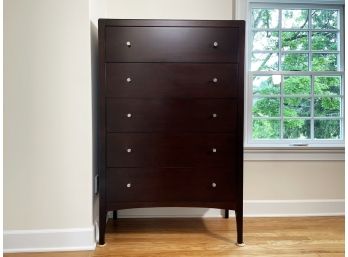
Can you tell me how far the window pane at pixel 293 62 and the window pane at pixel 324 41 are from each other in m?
0.14

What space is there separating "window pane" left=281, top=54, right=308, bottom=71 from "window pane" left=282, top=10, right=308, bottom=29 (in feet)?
0.84

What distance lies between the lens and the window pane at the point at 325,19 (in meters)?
2.81

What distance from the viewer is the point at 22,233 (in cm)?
201

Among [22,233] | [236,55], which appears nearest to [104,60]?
[236,55]

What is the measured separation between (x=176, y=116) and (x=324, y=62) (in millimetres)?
1594

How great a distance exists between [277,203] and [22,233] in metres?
1.98

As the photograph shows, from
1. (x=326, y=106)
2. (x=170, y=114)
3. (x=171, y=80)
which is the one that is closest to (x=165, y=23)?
(x=171, y=80)

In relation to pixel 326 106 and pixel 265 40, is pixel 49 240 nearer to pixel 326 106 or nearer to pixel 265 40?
pixel 265 40

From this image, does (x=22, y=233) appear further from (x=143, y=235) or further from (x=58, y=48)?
(x=58, y=48)

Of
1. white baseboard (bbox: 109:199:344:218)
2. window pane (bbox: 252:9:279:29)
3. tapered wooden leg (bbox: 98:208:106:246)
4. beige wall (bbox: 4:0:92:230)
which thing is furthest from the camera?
window pane (bbox: 252:9:279:29)

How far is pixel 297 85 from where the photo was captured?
2799 millimetres

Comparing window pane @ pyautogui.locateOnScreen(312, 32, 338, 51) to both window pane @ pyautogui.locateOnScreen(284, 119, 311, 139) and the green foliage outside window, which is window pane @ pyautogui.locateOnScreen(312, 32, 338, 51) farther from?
window pane @ pyautogui.locateOnScreen(284, 119, 311, 139)

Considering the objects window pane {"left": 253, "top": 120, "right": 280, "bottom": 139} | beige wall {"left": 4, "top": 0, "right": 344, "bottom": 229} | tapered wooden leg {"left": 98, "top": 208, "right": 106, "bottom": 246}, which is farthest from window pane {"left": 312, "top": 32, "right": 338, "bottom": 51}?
tapered wooden leg {"left": 98, "top": 208, "right": 106, "bottom": 246}

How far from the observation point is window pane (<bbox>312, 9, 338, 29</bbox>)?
281cm
